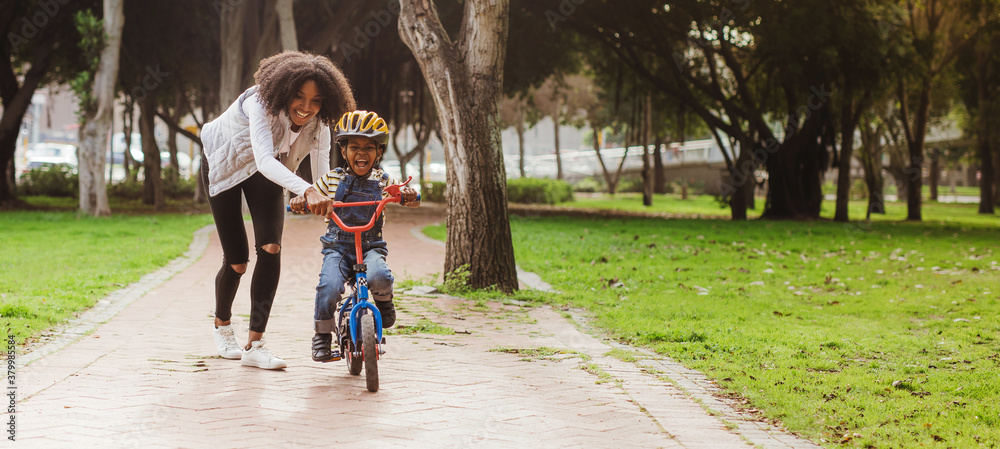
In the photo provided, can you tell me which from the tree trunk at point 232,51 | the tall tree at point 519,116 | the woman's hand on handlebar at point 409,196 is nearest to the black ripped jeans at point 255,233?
the woman's hand on handlebar at point 409,196

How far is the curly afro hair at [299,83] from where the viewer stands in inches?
182

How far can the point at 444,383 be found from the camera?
16.1ft

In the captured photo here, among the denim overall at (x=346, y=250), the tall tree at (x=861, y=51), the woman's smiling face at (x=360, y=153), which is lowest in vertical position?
the denim overall at (x=346, y=250)

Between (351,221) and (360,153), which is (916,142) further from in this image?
(351,221)

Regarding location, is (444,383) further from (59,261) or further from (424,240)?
(424,240)

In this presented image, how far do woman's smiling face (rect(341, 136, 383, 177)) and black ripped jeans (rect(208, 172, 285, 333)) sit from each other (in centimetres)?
49

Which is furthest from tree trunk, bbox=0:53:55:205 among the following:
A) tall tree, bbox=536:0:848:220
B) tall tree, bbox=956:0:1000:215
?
tall tree, bbox=956:0:1000:215

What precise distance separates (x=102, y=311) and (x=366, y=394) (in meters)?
3.67

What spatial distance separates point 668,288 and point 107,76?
534 inches

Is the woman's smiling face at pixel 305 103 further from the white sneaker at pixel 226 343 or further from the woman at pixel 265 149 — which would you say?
the white sneaker at pixel 226 343

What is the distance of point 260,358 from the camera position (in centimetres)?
507

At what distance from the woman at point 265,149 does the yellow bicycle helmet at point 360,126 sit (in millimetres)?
162

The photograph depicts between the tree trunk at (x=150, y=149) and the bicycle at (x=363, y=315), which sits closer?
the bicycle at (x=363, y=315)

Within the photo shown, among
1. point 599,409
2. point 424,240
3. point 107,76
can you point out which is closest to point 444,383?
point 599,409
